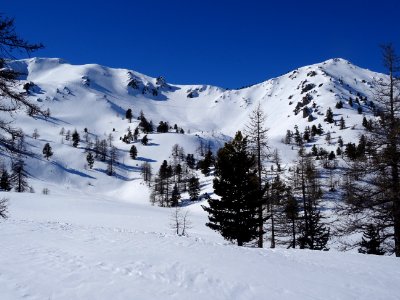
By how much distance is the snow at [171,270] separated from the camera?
26.8ft

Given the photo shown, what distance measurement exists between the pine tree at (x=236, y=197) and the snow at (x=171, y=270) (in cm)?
636

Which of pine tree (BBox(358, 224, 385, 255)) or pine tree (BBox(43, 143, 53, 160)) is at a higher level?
pine tree (BBox(43, 143, 53, 160))

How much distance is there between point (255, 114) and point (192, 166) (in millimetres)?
127710

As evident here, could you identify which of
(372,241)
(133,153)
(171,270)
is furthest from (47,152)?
(171,270)

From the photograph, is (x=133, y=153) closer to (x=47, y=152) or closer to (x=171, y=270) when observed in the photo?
(x=47, y=152)

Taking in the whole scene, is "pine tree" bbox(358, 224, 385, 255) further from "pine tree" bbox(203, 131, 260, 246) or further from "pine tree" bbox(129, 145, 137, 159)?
"pine tree" bbox(129, 145, 137, 159)

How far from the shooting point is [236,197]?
21.3 metres

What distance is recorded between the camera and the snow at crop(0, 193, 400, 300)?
8.17 metres

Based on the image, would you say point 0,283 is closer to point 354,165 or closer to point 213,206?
point 354,165

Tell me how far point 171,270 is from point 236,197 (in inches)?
461

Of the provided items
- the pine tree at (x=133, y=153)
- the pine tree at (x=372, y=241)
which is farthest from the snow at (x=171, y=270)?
the pine tree at (x=133, y=153)

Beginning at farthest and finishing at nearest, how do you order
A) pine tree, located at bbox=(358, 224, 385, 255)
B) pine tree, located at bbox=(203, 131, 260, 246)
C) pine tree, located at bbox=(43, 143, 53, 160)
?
1. pine tree, located at bbox=(43, 143, 53, 160)
2. pine tree, located at bbox=(203, 131, 260, 246)
3. pine tree, located at bbox=(358, 224, 385, 255)

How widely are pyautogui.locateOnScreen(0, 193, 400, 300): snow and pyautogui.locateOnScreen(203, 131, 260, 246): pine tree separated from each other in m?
6.36

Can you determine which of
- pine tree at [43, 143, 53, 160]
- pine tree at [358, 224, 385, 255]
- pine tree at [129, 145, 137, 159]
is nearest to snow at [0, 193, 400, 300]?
pine tree at [358, 224, 385, 255]
